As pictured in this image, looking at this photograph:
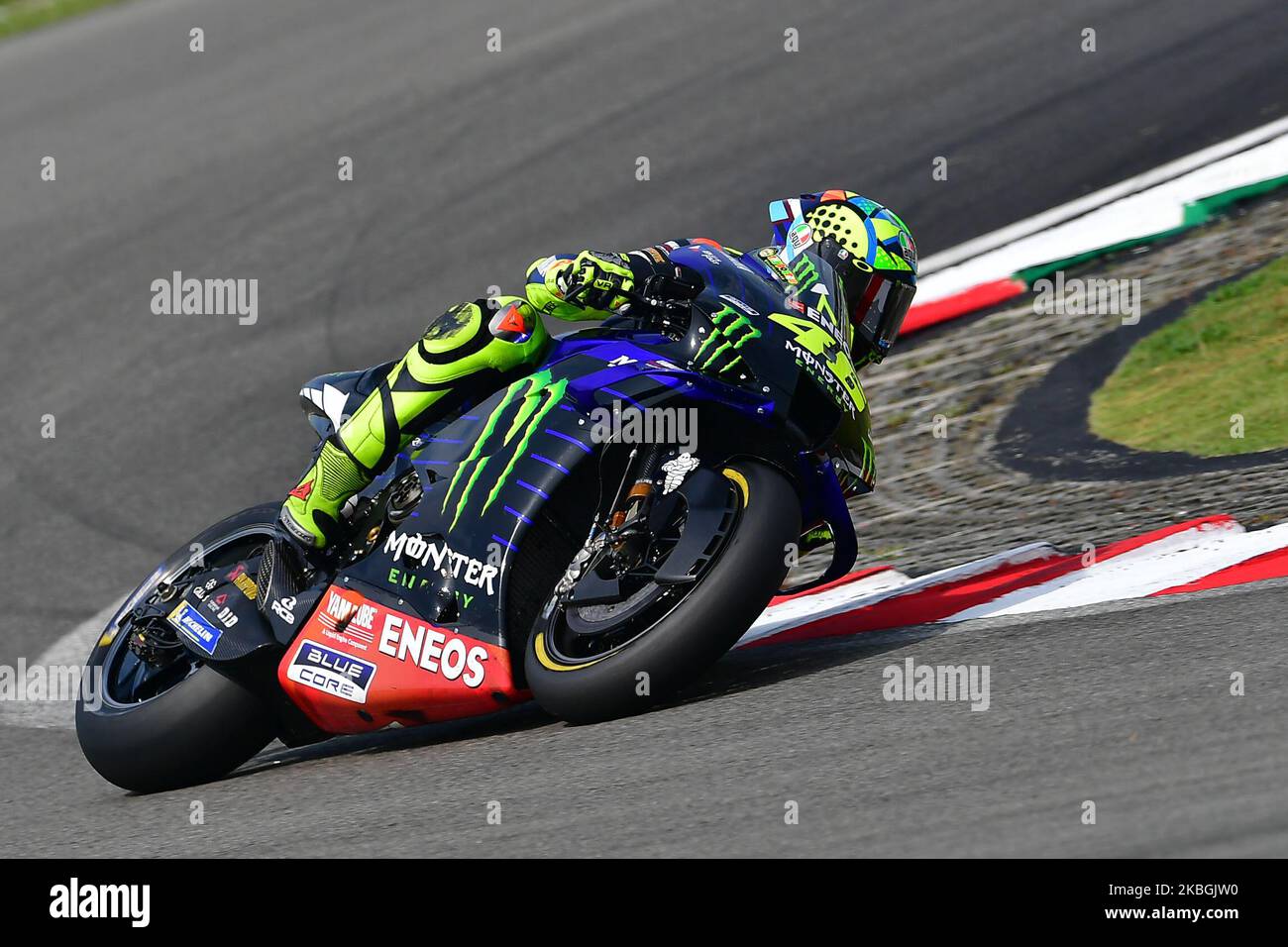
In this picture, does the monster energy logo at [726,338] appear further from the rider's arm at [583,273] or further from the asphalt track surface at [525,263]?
the asphalt track surface at [525,263]

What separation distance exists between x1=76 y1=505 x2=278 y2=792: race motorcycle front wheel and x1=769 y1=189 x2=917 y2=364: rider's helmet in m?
2.06

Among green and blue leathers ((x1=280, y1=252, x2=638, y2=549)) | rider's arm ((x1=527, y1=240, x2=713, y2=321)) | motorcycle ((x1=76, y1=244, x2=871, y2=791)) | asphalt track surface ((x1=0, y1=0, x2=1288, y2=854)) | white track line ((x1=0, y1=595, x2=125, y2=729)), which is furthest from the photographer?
white track line ((x1=0, y1=595, x2=125, y2=729))

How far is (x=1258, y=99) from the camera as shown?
399 inches

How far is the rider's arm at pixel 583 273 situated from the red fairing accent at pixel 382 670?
102 cm

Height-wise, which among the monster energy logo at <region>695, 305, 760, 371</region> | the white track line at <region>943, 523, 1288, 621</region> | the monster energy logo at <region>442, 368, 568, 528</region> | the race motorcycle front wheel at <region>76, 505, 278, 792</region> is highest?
the monster energy logo at <region>695, 305, 760, 371</region>

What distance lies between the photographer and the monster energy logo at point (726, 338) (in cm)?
473

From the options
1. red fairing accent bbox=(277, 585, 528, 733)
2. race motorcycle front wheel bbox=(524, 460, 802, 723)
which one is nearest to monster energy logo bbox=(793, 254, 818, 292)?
race motorcycle front wheel bbox=(524, 460, 802, 723)

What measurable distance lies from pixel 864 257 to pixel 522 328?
3.53ft

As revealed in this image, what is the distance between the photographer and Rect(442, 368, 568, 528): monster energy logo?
490 centimetres

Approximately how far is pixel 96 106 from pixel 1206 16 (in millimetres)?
8882

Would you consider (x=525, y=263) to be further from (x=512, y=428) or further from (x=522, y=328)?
(x=512, y=428)

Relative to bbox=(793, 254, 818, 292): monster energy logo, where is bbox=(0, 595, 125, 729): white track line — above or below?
below

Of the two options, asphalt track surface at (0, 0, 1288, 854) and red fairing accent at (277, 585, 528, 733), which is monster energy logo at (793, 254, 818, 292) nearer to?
asphalt track surface at (0, 0, 1288, 854)

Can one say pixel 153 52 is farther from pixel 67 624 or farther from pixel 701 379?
pixel 701 379
